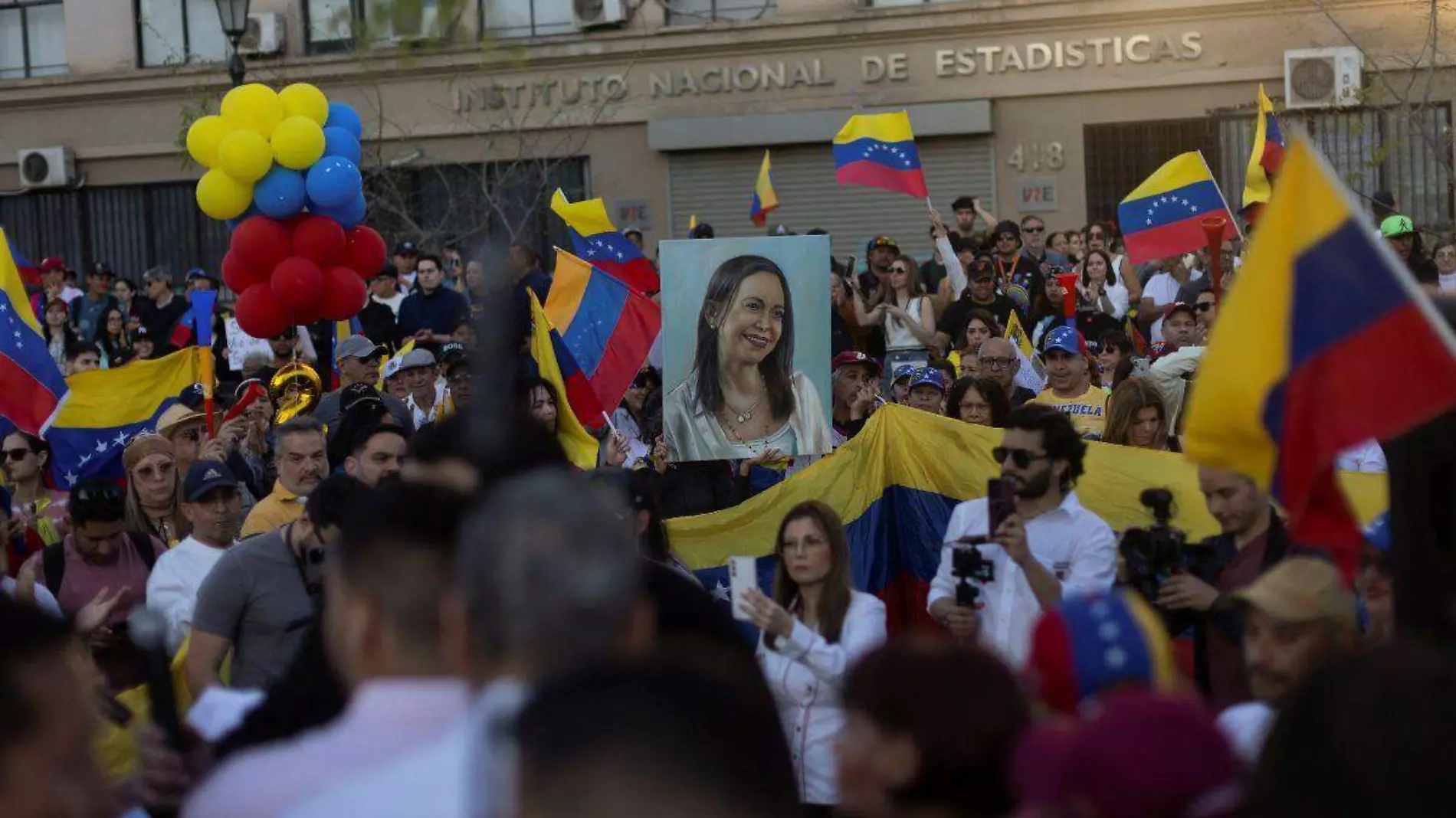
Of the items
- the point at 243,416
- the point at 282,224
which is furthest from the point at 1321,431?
the point at 282,224

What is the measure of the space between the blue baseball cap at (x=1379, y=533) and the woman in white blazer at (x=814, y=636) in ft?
5.03

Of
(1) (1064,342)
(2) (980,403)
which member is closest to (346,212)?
(2) (980,403)

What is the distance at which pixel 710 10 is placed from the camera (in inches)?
972

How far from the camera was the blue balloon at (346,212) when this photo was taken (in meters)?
11.7

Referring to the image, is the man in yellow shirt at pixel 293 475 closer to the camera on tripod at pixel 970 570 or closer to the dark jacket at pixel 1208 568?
the camera on tripod at pixel 970 570

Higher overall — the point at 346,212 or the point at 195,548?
the point at 346,212

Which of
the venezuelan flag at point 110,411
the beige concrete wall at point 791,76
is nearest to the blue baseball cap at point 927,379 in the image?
the venezuelan flag at point 110,411

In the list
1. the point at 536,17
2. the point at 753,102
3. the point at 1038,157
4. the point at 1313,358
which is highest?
the point at 536,17

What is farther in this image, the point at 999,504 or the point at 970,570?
the point at 970,570

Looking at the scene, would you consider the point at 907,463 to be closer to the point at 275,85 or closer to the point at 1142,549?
the point at 1142,549

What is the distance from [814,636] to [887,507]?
2.50 metres

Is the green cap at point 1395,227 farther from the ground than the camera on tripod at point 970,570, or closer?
farther from the ground

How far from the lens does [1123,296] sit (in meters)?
16.1

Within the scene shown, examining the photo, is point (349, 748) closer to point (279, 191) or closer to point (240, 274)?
point (279, 191)
